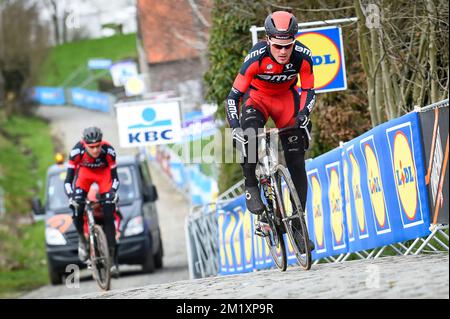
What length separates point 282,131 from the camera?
9.90 metres

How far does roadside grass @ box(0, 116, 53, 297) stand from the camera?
28.2 metres

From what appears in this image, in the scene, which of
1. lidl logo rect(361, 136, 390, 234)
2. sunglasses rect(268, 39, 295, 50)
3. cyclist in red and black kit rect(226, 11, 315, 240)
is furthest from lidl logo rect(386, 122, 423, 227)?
sunglasses rect(268, 39, 295, 50)

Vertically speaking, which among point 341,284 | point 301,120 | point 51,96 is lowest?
point 341,284

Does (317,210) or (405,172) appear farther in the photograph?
(317,210)

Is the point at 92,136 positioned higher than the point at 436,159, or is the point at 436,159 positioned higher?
the point at 92,136

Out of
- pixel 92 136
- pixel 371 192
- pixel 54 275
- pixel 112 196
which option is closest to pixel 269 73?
pixel 371 192

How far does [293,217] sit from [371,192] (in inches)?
89.3

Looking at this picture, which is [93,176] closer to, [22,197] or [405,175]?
[405,175]

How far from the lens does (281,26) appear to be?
9500 millimetres

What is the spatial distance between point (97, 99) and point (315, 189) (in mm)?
67266

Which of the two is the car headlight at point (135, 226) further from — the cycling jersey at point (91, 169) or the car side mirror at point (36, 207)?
the cycling jersey at point (91, 169)

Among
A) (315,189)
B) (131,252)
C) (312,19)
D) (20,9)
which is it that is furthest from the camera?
(20,9)
